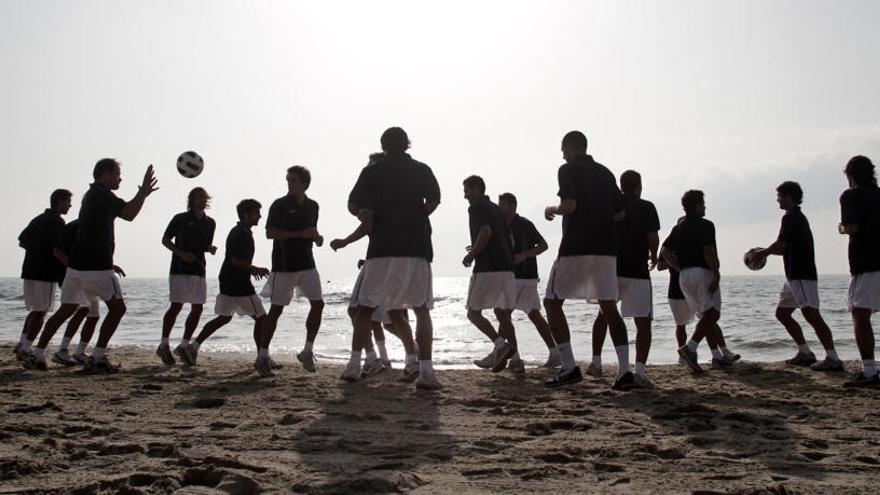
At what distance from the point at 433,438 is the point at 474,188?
4059 millimetres

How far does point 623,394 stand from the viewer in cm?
591

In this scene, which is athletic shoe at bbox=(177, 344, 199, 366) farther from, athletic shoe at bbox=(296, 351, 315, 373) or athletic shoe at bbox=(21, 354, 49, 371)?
athletic shoe at bbox=(296, 351, 315, 373)

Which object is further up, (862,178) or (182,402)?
(862,178)

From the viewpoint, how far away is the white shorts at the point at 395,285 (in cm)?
591

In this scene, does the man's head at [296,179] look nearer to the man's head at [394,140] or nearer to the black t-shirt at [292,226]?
the black t-shirt at [292,226]

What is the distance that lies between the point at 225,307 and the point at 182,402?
9.79 feet

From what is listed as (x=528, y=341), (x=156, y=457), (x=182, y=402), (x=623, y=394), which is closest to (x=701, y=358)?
(x=528, y=341)

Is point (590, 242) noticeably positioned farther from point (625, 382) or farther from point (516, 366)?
point (516, 366)

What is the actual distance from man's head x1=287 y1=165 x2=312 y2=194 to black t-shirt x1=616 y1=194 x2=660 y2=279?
10.6 feet

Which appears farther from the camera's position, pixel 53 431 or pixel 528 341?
pixel 528 341

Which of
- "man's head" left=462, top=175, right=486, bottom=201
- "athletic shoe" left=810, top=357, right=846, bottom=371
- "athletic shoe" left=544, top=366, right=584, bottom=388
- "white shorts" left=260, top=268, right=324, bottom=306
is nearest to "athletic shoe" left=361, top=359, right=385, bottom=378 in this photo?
"white shorts" left=260, top=268, right=324, bottom=306

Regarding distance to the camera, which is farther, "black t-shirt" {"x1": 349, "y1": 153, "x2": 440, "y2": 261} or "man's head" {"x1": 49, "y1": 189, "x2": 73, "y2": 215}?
"man's head" {"x1": 49, "y1": 189, "x2": 73, "y2": 215}

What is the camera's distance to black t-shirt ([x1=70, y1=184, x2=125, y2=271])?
7.33 m

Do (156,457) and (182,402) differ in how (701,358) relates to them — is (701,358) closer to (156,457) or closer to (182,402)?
(182,402)
